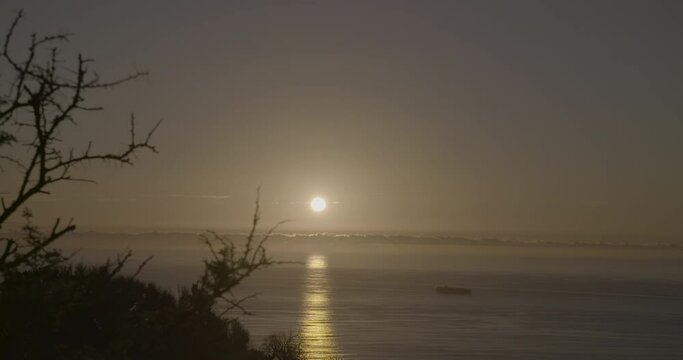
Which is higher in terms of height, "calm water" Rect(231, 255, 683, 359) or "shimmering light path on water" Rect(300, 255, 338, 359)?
"shimmering light path on water" Rect(300, 255, 338, 359)

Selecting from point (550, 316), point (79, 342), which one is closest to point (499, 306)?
point (550, 316)

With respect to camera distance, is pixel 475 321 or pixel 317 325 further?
pixel 475 321

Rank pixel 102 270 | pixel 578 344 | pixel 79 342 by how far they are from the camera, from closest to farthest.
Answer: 1. pixel 102 270
2. pixel 79 342
3. pixel 578 344

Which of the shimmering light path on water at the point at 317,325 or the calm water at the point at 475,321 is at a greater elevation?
the shimmering light path on water at the point at 317,325

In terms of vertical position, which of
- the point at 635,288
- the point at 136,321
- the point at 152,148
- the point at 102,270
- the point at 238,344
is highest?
the point at 152,148

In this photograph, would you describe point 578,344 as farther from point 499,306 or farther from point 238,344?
point 238,344

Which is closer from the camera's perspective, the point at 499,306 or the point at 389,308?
the point at 389,308

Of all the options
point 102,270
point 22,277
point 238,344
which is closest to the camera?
point 22,277

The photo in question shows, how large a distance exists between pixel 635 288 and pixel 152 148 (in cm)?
14402

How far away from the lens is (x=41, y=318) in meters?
4.50

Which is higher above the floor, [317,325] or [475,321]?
[317,325]

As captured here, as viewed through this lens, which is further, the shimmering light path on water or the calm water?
the calm water

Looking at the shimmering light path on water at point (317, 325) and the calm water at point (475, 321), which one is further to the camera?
the calm water at point (475, 321)

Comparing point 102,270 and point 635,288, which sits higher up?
point 102,270
